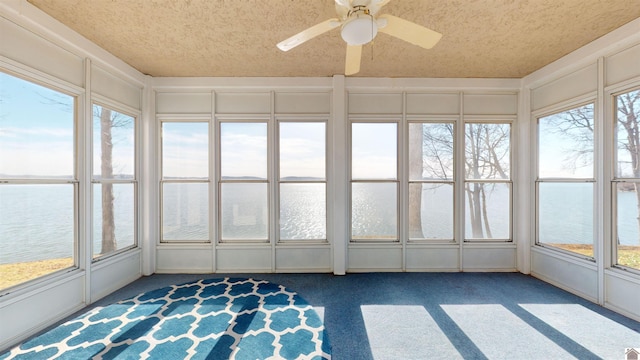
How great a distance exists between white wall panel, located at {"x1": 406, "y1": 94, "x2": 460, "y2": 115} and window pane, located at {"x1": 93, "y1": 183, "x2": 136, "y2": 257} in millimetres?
4457

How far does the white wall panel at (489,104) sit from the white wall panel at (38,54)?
17.2 feet

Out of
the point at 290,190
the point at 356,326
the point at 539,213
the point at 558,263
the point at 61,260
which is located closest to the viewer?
the point at 356,326

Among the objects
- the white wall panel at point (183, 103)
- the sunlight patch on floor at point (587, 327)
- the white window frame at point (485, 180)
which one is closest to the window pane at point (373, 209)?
the white window frame at point (485, 180)

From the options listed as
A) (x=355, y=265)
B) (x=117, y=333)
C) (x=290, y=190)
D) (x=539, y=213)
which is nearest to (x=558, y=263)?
(x=539, y=213)

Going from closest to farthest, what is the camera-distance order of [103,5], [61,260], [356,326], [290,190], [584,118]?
[103,5] < [356,326] < [61,260] < [584,118] < [290,190]

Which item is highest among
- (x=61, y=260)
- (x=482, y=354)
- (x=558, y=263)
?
(x=61, y=260)

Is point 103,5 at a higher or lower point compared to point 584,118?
higher

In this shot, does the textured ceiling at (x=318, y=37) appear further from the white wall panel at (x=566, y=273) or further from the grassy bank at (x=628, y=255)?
the white wall panel at (x=566, y=273)

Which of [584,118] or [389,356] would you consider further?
[584,118]

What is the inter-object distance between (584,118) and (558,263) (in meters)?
1.95

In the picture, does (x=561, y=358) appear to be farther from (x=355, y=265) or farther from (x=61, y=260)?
(x=61, y=260)

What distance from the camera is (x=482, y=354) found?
210 centimetres

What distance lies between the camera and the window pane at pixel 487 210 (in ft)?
13.1

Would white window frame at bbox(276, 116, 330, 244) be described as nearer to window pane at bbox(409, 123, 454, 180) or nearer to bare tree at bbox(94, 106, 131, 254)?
window pane at bbox(409, 123, 454, 180)
